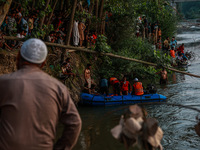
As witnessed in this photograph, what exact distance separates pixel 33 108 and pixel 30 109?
0.02 m

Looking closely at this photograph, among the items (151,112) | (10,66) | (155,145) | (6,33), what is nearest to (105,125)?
(151,112)

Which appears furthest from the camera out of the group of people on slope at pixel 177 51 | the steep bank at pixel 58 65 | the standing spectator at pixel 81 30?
the group of people on slope at pixel 177 51

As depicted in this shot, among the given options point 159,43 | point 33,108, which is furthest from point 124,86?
point 159,43

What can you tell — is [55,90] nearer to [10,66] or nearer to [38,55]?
[38,55]

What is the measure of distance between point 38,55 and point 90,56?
13771 mm

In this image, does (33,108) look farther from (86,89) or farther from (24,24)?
(86,89)

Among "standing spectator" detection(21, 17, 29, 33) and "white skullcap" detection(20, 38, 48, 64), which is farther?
"standing spectator" detection(21, 17, 29, 33)

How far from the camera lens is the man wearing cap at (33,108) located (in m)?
2.24

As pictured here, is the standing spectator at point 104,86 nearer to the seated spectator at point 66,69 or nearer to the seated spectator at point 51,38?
the seated spectator at point 66,69

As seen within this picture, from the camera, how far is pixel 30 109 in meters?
2.28

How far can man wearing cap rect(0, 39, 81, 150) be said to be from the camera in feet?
7.36

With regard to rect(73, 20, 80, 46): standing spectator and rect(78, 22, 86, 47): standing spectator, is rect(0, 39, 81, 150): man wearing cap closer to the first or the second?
rect(73, 20, 80, 46): standing spectator

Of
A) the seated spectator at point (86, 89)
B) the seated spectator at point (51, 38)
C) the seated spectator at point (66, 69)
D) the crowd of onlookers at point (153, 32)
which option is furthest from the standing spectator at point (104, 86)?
the crowd of onlookers at point (153, 32)

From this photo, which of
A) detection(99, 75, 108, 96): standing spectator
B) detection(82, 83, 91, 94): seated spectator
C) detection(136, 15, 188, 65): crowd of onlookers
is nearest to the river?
detection(82, 83, 91, 94): seated spectator
